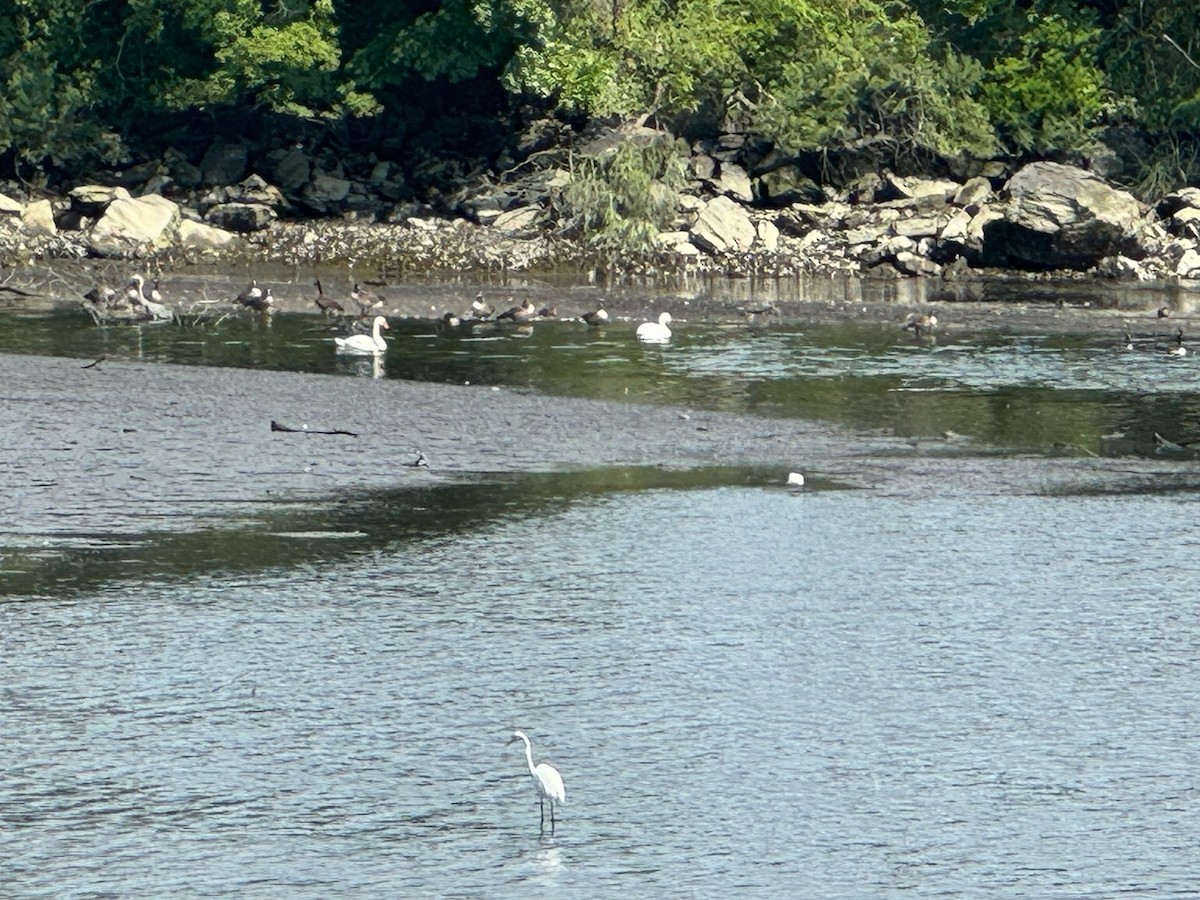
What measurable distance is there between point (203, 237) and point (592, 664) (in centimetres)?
3236

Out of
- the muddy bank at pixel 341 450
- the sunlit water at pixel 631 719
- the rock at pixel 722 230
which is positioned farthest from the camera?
the rock at pixel 722 230

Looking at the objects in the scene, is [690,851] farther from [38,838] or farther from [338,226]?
[338,226]

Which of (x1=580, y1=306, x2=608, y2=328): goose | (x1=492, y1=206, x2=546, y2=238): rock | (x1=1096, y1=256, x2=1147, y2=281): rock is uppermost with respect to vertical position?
(x1=492, y1=206, x2=546, y2=238): rock

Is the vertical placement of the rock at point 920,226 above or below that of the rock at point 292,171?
below

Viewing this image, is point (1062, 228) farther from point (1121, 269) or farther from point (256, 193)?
point (256, 193)

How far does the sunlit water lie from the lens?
32.2ft

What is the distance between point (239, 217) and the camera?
150ft

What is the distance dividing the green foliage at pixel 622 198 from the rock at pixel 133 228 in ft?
27.0

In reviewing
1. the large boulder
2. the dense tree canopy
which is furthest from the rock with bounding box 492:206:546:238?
the large boulder

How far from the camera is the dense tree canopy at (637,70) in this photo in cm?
4662

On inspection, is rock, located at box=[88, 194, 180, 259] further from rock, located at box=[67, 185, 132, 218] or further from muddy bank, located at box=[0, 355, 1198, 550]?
muddy bank, located at box=[0, 355, 1198, 550]

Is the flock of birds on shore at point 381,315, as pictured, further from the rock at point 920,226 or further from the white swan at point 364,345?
the rock at point 920,226

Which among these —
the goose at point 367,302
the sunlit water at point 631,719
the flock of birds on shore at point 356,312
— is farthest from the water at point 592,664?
the goose at point 367,302

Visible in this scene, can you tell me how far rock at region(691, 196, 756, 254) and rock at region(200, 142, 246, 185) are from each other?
11.5m
